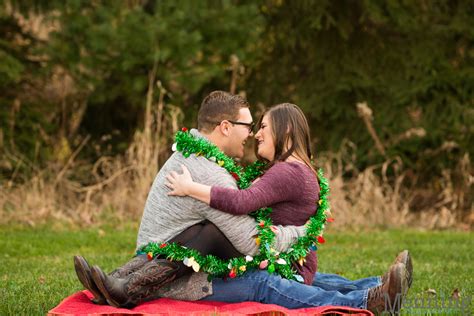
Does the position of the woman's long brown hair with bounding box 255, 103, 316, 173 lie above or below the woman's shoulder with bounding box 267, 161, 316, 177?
above

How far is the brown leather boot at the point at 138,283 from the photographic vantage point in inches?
176

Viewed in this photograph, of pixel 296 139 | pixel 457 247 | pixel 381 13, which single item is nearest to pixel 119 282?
pixel 296 139

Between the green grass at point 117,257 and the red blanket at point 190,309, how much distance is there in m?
0.37

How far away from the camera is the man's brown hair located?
16.1 feet

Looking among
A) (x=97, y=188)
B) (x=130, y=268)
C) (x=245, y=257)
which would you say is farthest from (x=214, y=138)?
(x=97, y=188)

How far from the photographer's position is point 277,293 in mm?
4668

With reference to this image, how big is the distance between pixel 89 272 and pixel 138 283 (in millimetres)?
286

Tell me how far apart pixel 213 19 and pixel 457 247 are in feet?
14.2

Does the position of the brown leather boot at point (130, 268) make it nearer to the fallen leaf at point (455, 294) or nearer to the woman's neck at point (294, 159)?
the woman's neck at point (294, 159)

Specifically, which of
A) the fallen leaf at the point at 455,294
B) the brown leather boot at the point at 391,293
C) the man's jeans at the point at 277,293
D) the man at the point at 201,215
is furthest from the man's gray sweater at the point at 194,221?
the fallen leaf at the point at 455,294

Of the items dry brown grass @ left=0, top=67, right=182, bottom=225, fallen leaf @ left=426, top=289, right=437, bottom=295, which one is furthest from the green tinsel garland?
dry brown grass @ left=0, top=67, right=182, bottom=225

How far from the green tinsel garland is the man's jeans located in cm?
6

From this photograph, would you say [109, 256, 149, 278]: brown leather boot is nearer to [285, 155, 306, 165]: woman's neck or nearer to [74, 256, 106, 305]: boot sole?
[74, 256, 106, 305]: boot sole

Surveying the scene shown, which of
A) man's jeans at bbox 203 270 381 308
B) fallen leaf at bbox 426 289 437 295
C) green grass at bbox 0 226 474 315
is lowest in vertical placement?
green grass at bbox 0 226 474 315
